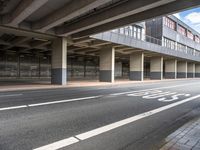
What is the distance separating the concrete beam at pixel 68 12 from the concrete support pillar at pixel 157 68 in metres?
30.1

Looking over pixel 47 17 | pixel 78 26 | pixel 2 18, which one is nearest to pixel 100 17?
pixel 78 26

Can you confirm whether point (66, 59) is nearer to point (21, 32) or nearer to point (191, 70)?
point (21, 32)

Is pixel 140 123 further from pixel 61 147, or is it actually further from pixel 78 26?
pixel 78 26

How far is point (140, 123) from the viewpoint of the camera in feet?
21.6

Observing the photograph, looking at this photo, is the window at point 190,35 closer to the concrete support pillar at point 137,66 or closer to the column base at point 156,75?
the column base at point 156,75

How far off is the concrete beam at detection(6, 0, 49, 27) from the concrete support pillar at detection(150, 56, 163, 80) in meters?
32.4

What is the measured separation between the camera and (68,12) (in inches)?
570

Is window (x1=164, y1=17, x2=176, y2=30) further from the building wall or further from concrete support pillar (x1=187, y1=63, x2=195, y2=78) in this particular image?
the building wall

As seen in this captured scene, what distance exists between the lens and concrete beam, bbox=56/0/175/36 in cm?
1220

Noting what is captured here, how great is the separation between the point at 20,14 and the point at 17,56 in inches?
907

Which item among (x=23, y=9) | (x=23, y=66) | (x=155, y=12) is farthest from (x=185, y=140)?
(x=23, y=66)

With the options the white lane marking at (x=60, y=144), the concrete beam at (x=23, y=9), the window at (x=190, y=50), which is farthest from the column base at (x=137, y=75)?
the white lane marking at (x=60, y=144)

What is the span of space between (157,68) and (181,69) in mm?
18964

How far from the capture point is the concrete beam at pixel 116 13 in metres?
12.2
